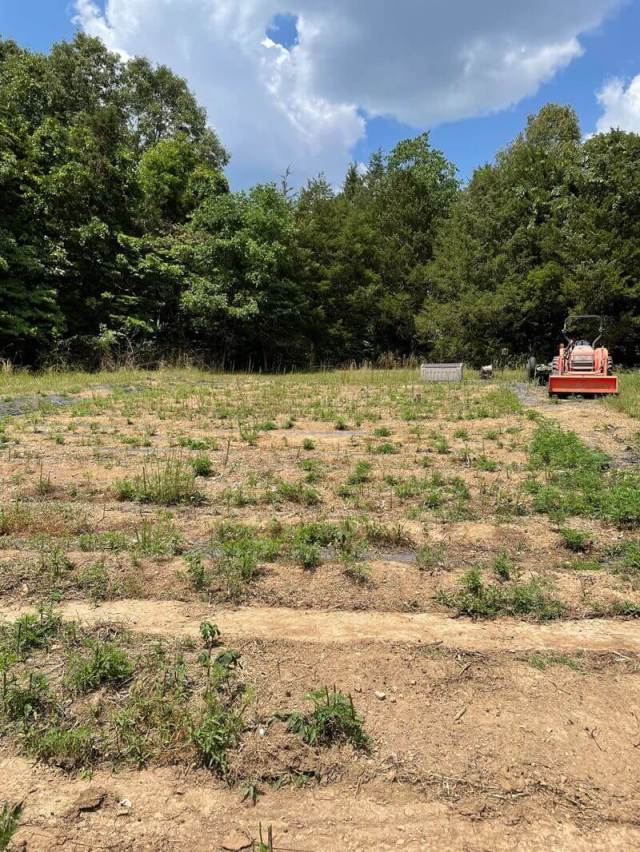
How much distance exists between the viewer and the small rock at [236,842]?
1842mm

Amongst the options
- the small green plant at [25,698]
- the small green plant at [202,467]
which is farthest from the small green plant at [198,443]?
the small green plant at [25,698]

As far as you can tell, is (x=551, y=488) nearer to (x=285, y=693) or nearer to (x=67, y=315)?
(x=285, y=693)

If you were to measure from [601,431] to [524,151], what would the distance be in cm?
1873

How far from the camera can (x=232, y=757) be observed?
216cm

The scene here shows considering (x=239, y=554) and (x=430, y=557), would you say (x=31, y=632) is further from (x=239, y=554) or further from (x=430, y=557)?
(x=430, y=557)

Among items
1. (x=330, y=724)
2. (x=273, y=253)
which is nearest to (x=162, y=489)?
(x=330, y=724)

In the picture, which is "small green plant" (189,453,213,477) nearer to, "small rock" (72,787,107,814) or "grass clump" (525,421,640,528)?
"grass clump" (525,421,640,528)

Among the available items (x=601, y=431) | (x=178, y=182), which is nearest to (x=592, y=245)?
(x=601, y=431)

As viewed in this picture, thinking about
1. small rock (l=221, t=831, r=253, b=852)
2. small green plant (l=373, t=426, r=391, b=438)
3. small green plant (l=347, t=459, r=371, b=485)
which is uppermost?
small green plant (l=373, t=426, r=391, b=438)

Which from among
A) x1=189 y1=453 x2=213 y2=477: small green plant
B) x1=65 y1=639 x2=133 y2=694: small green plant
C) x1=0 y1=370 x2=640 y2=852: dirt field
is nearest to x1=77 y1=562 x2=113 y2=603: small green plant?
x1=0 y1=370 x2=640 y2=852: dirt field

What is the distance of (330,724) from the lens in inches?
90.7

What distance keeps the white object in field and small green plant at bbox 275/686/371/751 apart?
14408mm

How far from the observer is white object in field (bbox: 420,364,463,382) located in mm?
16156

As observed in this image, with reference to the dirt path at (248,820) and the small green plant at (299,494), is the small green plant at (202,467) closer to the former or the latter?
the small green plant at (299,494)
